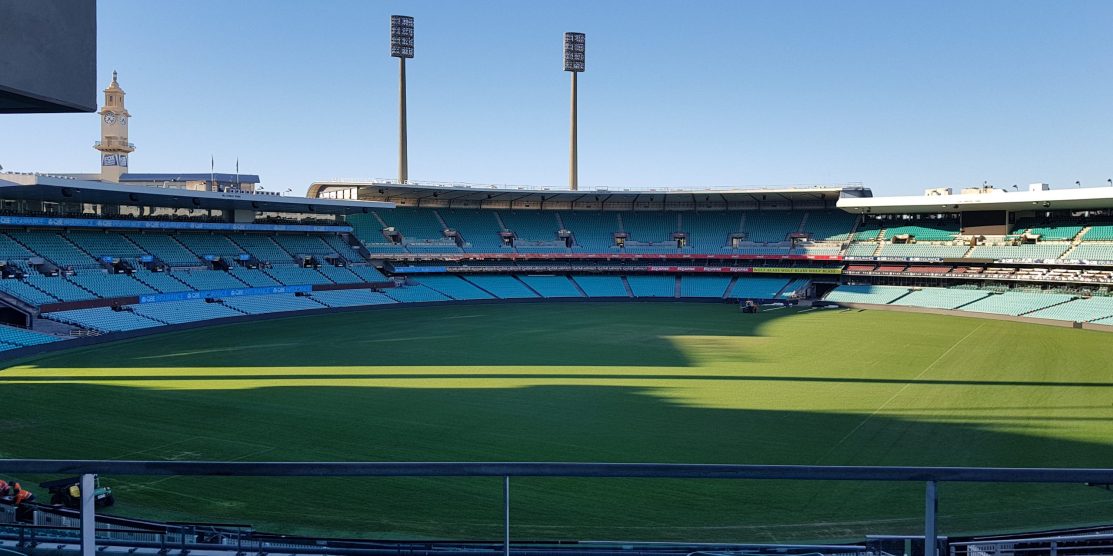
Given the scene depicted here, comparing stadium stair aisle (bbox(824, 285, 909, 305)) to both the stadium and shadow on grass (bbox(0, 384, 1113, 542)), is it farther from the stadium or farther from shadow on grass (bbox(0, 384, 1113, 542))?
shadow on grass (bbox(0, 384, 1113, 542))

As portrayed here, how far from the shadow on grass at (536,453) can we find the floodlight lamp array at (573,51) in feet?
219

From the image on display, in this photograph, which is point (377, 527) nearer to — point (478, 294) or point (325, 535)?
point (325, 535)

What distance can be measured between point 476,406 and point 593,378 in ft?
22.4

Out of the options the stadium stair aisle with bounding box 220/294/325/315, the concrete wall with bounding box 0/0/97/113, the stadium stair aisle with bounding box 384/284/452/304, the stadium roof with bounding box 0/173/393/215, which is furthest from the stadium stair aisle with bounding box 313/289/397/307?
the concrete wall with bounding box 0/0/97/113

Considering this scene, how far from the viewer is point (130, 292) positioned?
48.2 m

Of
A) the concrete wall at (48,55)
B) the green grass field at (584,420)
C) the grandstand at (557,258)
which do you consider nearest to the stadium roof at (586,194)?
the grandstand at (557,258)

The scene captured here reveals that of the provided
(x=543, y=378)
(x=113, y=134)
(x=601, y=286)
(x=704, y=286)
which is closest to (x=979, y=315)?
(x=704, y=286)

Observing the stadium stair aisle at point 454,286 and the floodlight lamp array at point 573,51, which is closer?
the stadium stair aisle at point 454,286

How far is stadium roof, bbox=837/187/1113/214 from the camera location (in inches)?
2203

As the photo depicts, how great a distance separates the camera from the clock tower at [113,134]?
9675 centimetres

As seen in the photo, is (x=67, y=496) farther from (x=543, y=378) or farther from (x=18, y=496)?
(x=543, y=378)

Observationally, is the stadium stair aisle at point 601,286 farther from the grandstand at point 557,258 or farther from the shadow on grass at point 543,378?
the shadow on grass at point 543,378

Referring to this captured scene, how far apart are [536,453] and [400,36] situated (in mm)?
71000

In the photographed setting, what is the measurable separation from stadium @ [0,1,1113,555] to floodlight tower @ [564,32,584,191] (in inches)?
212
